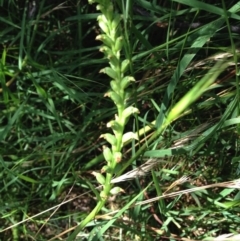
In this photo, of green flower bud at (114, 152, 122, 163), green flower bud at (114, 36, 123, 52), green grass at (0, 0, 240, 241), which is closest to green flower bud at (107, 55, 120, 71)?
green flower bud at (114, 36, 123, 52)

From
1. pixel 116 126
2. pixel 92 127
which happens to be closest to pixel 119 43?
pixel 116 126

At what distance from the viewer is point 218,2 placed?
53.7 inches

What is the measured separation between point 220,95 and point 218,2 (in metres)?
0.28

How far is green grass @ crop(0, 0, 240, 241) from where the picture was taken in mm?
1284

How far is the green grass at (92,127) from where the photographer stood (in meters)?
1.28

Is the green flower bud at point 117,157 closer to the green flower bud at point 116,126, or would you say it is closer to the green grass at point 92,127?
the green flower bud at point 116,126

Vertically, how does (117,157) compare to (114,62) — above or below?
below

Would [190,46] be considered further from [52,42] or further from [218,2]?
[52,42]

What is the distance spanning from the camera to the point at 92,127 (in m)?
1.47

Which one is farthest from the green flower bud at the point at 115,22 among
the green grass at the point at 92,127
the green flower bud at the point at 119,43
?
the green grass at the point at 92,127

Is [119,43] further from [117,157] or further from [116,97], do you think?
[117,157]

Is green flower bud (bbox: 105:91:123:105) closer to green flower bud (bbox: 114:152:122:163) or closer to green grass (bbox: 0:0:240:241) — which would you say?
green flower bud (bbox: 114:152:122:163)

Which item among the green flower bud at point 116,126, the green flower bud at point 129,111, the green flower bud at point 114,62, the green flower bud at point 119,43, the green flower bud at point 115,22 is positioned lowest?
the green flower bud at point 116,126

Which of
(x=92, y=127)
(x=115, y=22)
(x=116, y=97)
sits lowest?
(x=92, y=127)
